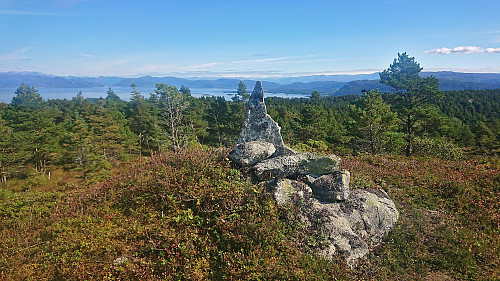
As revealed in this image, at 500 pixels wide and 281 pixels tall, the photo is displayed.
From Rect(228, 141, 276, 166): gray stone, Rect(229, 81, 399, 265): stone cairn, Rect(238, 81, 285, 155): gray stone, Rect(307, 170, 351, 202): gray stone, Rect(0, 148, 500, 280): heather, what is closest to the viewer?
Rect(0, 148, 500, 280): heather

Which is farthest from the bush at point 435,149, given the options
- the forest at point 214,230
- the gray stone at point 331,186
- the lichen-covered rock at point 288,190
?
the lichen-covered rock at point 288,190

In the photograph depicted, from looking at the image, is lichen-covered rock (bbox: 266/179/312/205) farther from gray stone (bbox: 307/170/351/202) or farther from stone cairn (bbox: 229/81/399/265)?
gray stone (bbox: 307/170/351/202)

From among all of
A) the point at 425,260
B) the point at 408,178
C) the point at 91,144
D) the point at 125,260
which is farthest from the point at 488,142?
the point at 91,144

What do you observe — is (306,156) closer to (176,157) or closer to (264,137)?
(264,137)

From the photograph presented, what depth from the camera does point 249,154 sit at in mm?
8094

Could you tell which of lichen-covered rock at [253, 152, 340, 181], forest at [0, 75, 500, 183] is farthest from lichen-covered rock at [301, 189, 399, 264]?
forest at [0, 75, 500, 183]

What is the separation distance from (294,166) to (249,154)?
160 centimetres

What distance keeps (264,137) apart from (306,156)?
214cm

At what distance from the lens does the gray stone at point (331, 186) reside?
699cm

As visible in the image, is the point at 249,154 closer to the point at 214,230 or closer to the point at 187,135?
the point at 214,230

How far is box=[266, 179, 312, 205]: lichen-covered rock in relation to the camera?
654cm

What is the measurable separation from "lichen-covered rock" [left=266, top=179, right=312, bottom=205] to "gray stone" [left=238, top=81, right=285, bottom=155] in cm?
225

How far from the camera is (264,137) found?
9469mm

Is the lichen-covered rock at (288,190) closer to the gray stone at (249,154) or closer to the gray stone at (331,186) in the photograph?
the gray stone at (331,186)
